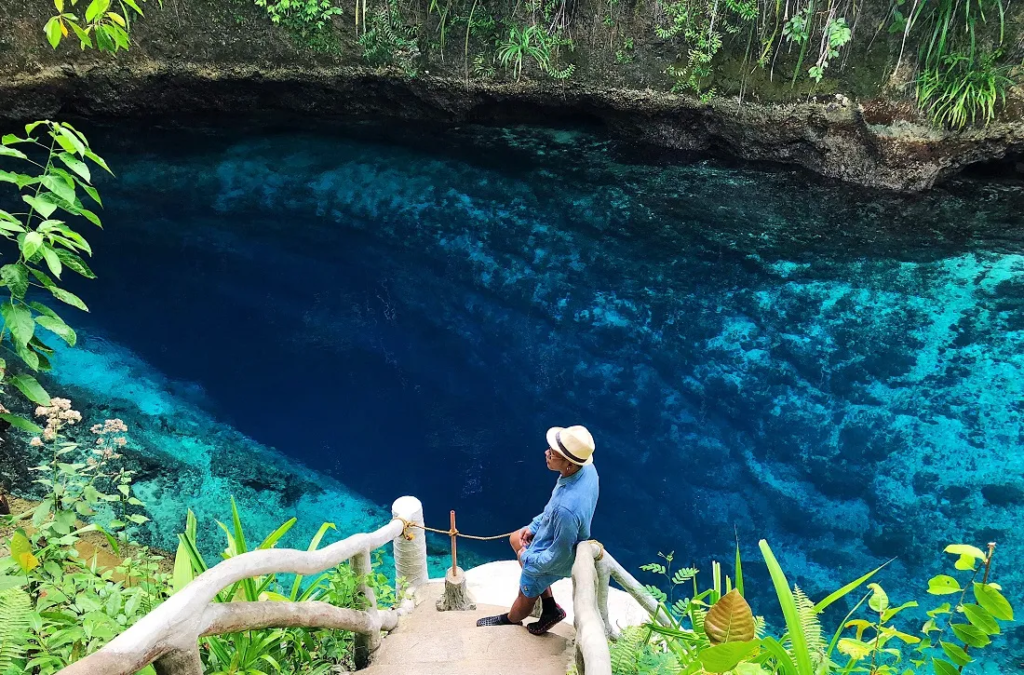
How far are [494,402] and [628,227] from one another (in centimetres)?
342

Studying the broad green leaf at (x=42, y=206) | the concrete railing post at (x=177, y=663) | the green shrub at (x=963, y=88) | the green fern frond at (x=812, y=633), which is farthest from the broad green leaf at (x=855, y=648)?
the green shrub at (x=963, y=88)

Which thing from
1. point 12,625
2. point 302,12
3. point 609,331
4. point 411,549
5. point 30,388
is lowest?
point 411,549

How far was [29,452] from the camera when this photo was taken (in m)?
6.08

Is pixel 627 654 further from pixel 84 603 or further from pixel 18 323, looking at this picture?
pixel 18 323

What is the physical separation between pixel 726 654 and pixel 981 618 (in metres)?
0.68

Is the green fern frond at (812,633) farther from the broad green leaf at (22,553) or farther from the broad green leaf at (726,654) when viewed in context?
the broad green leaf at (22,553)

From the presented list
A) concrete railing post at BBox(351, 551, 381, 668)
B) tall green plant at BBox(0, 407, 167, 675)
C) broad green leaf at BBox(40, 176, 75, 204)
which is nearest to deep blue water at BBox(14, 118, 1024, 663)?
concrete railing post at BBox(351, 551, 381, 668)

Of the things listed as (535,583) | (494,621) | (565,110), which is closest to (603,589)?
(535,583)

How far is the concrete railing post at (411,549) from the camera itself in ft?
13.1

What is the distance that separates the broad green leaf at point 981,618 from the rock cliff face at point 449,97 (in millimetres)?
8534

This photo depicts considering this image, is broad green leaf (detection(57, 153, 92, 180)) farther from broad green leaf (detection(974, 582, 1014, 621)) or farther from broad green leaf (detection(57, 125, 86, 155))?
broad green leaf (detection(974, 582, 1014, 621))

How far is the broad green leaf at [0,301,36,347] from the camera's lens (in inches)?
90.6

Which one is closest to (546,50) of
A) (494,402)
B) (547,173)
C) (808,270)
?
(547,173)

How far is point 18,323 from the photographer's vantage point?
2.32 meters
